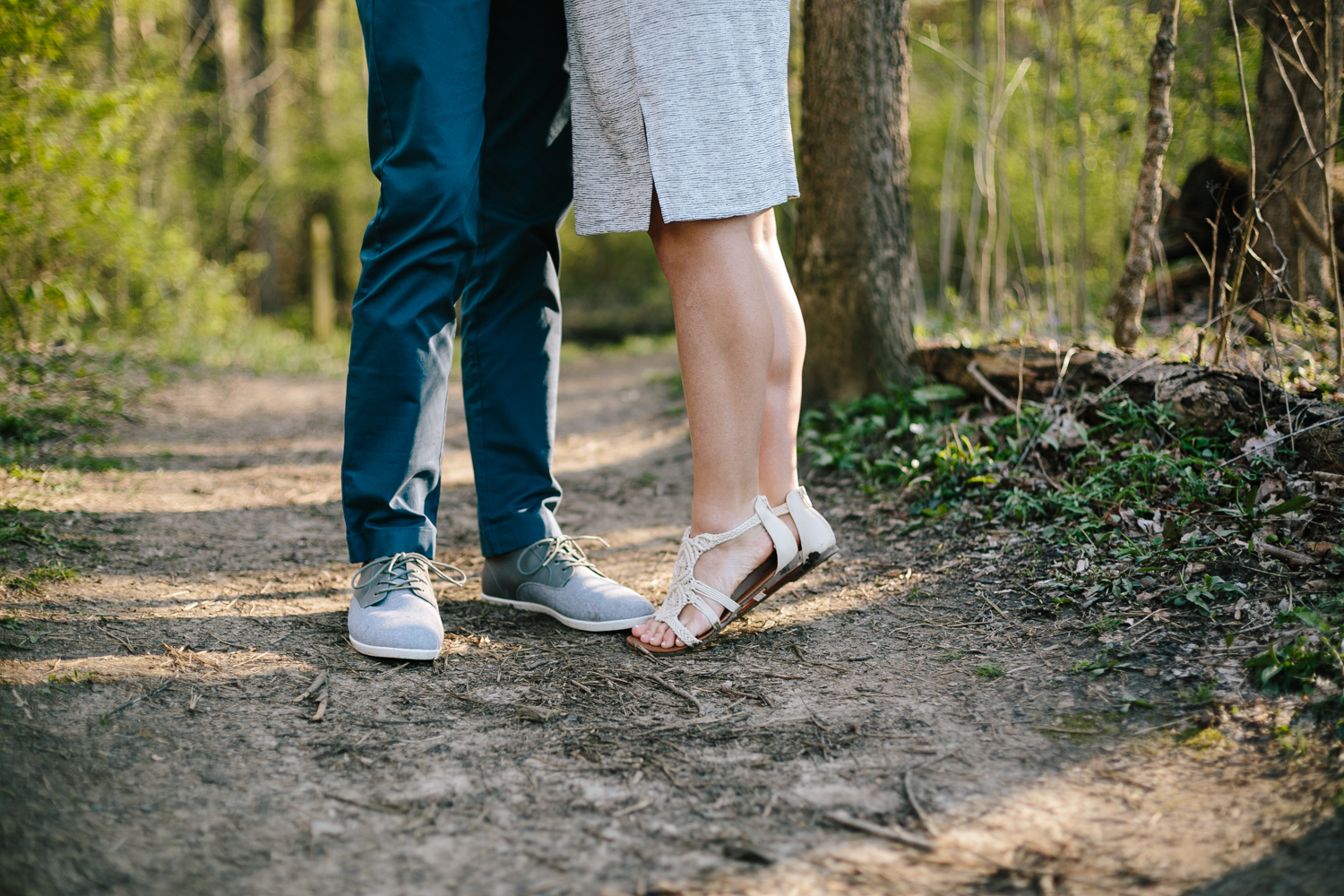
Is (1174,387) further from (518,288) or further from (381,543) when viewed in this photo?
(381,543)

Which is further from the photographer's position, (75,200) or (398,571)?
(75,200)

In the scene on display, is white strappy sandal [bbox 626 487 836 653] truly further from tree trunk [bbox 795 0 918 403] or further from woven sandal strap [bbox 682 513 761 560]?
tree trunk [bbox 795 0 918 403]

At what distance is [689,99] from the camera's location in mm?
1463

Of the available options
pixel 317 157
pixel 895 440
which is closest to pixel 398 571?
pixel 895 440

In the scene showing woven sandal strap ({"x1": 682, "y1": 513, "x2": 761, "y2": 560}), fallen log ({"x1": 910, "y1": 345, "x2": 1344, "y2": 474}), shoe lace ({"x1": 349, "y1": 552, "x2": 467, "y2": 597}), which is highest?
fallen log ({"x1": 910, "y1": 345, "x2": 1344, "y2": 474})

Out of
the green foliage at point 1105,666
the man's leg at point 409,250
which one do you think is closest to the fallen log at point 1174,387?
the green foliage at point 1105,666

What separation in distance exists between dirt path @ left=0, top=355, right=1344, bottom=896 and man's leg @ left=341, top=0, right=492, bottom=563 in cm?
32

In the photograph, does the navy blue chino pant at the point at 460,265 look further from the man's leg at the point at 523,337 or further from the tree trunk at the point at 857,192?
the tree trunk at the point at 857,192

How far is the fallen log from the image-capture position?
177 centimetres

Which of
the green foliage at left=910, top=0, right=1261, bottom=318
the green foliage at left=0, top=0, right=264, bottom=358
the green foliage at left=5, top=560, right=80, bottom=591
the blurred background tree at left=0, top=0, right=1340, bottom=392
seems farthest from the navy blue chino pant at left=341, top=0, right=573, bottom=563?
the green foliage at left=0, top=0, right=264, bottom=358

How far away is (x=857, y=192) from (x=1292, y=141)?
151 cm

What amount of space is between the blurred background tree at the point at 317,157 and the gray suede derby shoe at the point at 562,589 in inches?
69.8

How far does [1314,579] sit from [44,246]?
5.66 meters

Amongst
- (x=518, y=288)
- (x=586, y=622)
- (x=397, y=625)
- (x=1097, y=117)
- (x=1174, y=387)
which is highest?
(x=1097, y=117)
